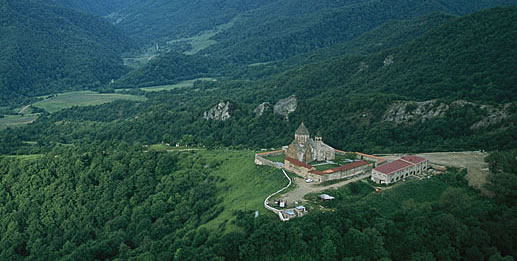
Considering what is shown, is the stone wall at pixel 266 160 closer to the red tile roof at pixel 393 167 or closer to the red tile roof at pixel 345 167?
the red tile roof at pixel 345 167

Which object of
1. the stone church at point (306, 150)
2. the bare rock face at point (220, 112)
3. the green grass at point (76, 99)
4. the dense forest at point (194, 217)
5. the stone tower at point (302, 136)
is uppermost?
the green grass at point (76, 99)

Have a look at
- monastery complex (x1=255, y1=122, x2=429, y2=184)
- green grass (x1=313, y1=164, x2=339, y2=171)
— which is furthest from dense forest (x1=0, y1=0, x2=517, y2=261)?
green grass (x1=313, y1=164, x2=339, y2=171)

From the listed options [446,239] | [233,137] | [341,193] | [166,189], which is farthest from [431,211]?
[233,137]

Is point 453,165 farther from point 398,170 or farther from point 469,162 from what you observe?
point 398,170

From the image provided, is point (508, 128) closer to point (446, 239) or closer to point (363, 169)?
point (363, 169)

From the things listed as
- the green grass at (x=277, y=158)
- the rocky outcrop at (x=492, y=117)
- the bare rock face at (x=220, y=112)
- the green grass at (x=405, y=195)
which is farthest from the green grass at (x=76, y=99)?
the green grass at (x=405, y=195)

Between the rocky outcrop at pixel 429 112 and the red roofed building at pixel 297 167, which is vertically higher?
the rocky outcrop at pixel 429 112
